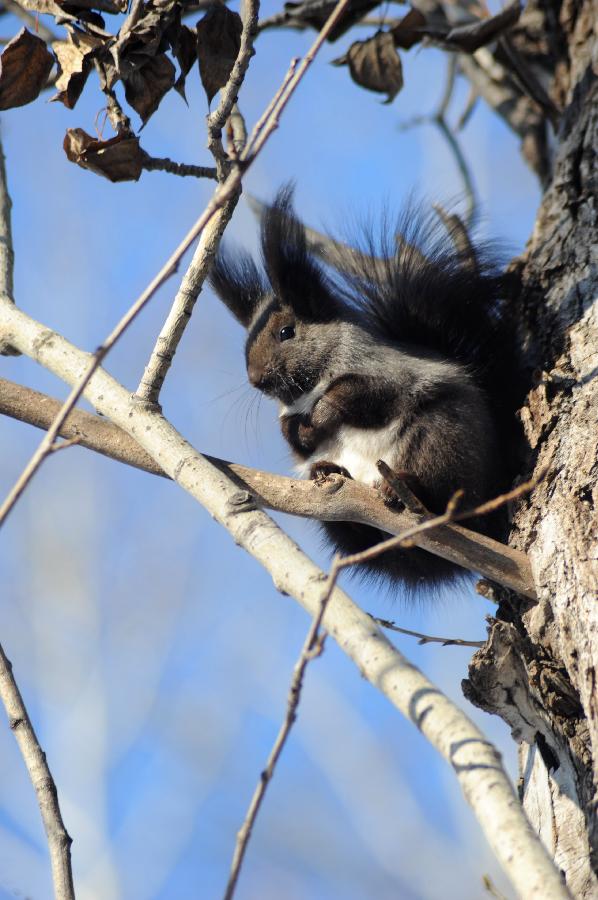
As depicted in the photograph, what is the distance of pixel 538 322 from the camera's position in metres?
2.97

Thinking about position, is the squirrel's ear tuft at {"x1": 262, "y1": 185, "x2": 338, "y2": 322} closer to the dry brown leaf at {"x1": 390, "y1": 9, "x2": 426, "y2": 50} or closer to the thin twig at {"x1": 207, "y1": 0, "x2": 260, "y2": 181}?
the thin twig at {"x1": 207, "y1": 0, "x2": 260, "y2": 181}

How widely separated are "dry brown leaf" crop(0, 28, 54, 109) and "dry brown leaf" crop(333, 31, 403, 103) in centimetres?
139

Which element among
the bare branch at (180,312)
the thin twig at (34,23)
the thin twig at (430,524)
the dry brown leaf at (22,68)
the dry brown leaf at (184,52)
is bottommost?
the thin twig at (430,524)

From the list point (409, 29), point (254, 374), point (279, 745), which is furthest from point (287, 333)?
point (279, 745)

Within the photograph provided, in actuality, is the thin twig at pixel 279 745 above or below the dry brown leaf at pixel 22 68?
below

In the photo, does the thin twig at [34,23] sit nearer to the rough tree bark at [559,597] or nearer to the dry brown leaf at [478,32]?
the dry brown leaf at [478,32]

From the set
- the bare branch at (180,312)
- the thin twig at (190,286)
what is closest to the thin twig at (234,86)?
the thin twig at (190,286)

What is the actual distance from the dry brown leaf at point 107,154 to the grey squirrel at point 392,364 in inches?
22.6

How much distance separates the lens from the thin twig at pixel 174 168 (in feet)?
8.27

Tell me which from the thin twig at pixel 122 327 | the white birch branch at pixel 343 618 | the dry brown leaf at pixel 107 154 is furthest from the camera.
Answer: the dry brown leaf at pixel 107 154

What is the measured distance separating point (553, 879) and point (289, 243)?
222 cm

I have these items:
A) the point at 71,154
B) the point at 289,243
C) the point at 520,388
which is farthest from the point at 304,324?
the point at 71,154

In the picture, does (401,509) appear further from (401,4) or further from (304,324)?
(401,4)

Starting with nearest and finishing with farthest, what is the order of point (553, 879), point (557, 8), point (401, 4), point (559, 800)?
point (553, 879)
point (559, 800)
point (557, 8)
point (401, 4)
